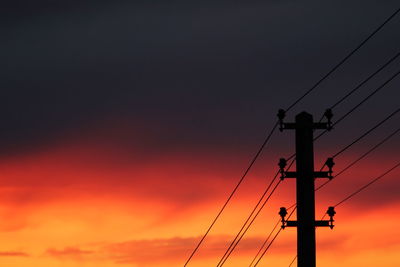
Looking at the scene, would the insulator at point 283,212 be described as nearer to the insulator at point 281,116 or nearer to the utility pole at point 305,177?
the utility pole at point 305,177

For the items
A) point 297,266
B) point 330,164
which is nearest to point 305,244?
point 297,266

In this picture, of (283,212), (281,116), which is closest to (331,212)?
(283,212)

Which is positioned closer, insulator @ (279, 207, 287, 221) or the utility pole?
the utility pole

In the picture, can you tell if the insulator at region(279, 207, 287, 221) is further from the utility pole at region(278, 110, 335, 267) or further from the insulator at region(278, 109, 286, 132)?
the insulator at region(278, 109, 286, 132)

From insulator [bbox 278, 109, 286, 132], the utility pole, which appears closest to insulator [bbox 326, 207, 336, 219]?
the utility pole

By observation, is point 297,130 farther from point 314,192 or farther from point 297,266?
point 297,266

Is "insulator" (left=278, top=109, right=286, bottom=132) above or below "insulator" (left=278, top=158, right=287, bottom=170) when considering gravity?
above

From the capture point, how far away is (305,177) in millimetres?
Result: 28828

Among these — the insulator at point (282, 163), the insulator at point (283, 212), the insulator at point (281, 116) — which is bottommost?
the insulator at point (283, 212)

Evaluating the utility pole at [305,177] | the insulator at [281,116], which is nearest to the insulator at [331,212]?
the utility pole at [305,177]

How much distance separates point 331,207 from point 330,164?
152 centimetres

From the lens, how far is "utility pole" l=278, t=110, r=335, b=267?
28.6 metres

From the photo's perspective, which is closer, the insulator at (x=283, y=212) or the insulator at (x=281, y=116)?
the insulator at (x=281, y=116)

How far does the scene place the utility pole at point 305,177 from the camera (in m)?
28.6
